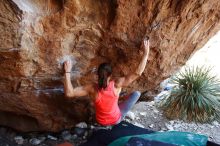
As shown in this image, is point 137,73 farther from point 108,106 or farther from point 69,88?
point 69,88

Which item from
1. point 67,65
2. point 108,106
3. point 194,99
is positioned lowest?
point 108,106

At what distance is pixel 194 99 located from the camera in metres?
7.84

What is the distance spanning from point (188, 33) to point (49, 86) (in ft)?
6.68

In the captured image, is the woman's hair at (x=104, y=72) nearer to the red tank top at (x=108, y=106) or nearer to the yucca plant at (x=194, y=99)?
the red tank top at (x=108, y=106)

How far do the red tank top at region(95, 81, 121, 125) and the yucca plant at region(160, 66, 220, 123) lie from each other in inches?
119

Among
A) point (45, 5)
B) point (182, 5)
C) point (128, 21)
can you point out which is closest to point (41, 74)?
point (45, 5)

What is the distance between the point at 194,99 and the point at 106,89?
3783 mm

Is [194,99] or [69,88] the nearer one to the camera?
[69,88]

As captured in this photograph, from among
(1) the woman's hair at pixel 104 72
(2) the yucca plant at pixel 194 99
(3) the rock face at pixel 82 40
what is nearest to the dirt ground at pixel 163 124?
(2) the yucca plant at pixel 194 99

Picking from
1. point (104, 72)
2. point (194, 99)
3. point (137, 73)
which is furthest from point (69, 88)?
point (194, 99)

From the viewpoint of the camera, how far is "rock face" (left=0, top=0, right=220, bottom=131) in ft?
13.1

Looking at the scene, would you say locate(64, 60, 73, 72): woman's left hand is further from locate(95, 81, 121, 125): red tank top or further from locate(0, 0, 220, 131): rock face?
locate(95, 81, 121, 125): red tank top

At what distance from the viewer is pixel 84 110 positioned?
5645mm

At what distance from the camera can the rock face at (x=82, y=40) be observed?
4.00m
